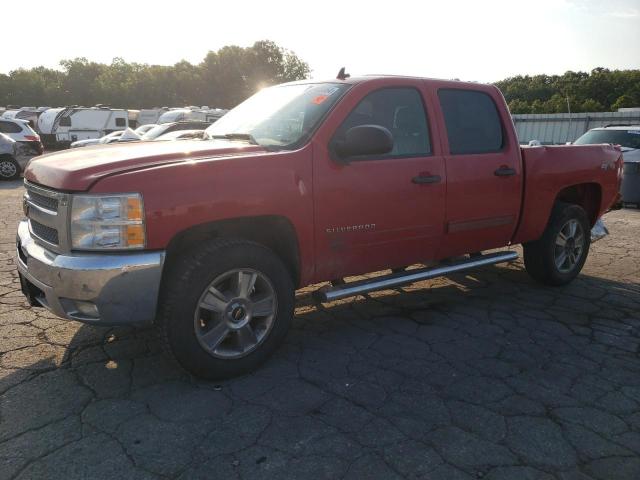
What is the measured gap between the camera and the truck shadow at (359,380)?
260 centimetres

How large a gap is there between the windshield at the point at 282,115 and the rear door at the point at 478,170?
101 centimetres

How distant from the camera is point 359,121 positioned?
11.8 feet

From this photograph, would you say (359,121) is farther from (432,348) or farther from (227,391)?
(227,391)

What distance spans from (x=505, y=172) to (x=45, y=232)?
351cm

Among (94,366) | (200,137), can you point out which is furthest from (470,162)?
(94,366)

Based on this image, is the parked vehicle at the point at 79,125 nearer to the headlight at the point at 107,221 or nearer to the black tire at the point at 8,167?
the black tire at the point at 8,167

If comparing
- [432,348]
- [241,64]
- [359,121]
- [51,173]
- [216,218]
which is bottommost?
[432,348]

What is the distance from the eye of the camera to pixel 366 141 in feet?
10.6

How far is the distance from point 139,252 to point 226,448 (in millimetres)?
1108

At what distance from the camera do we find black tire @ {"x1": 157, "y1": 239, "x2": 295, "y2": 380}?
2.86 meters

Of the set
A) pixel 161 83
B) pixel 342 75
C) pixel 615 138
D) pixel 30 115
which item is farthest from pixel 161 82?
pixel 342 75

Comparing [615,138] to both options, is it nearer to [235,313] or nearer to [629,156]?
[629,156]

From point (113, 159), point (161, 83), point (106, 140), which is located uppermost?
point (161, 83)

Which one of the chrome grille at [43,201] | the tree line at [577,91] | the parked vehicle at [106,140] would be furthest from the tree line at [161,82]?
the chrome grille at [43,201]
